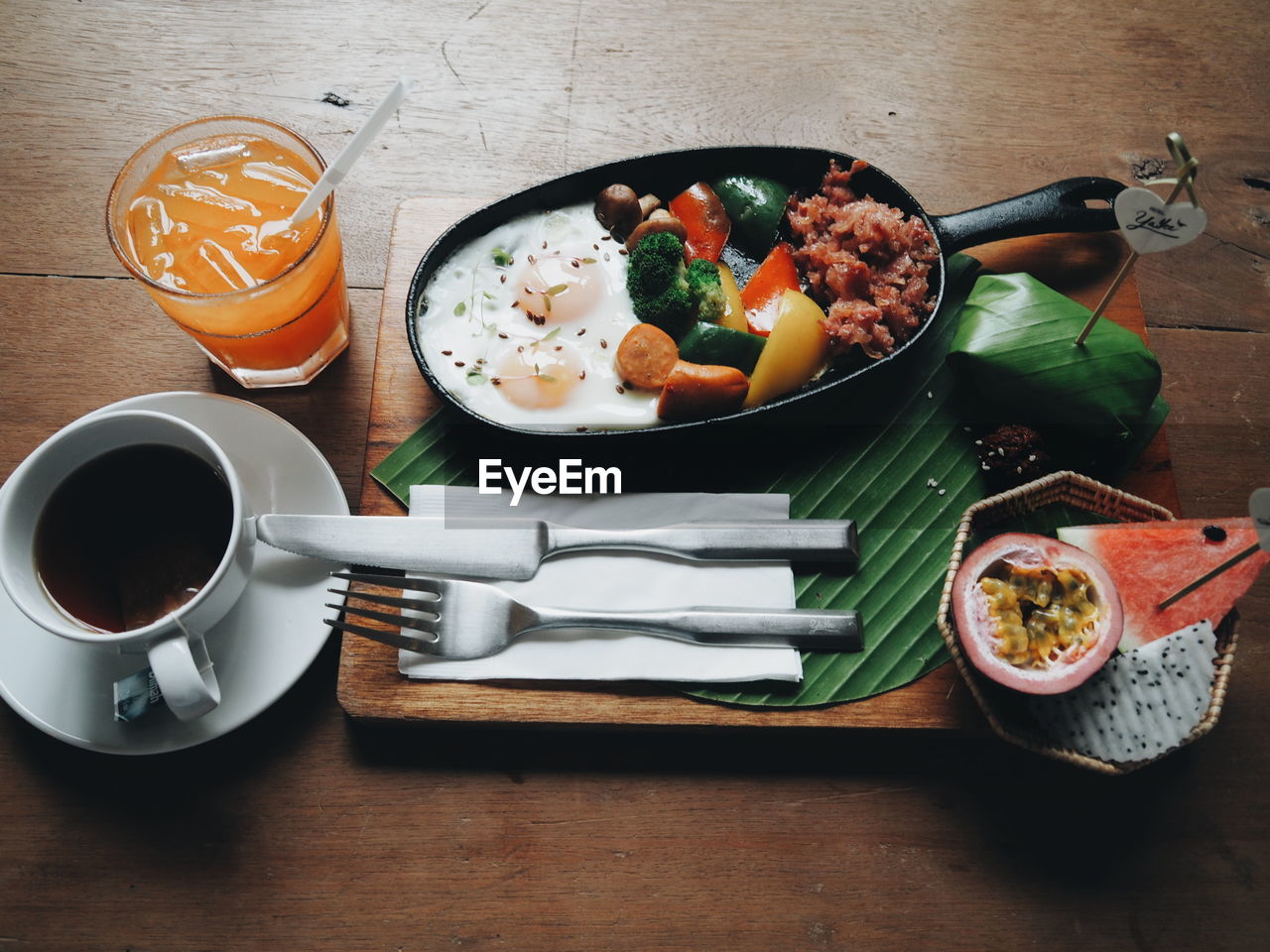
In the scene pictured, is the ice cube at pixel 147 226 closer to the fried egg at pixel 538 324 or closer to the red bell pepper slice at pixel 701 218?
the fried egg at pixel 538 324

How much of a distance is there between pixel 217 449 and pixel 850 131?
1661 mm

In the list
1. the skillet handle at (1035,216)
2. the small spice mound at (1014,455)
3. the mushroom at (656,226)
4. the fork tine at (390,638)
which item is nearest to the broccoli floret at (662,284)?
the mushroom at (656,226)

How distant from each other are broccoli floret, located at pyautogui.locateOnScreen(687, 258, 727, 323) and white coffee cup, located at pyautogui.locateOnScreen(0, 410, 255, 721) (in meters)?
0.97

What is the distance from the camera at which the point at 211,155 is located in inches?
68.8

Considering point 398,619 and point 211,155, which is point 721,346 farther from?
point 211,155

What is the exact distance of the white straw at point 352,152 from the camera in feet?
4.67

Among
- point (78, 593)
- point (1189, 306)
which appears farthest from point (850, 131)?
point (78, 593)

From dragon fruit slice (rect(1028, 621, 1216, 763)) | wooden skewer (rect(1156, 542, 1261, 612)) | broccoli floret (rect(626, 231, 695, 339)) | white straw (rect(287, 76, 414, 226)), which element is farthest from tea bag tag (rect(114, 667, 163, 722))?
wooden skewer (rect(1156, 542, 1261, 612))

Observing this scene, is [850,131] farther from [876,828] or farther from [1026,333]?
[876,828]

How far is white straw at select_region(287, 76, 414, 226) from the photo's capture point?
1.42 m

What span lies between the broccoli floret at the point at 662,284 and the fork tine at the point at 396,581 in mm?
719

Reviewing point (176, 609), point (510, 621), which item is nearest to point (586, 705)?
point (510, 621)

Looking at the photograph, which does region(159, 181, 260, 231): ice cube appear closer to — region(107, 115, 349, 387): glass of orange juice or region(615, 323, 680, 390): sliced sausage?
region(107, 115, 349, 387): glass of orange juice

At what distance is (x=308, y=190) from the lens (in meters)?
1.74
